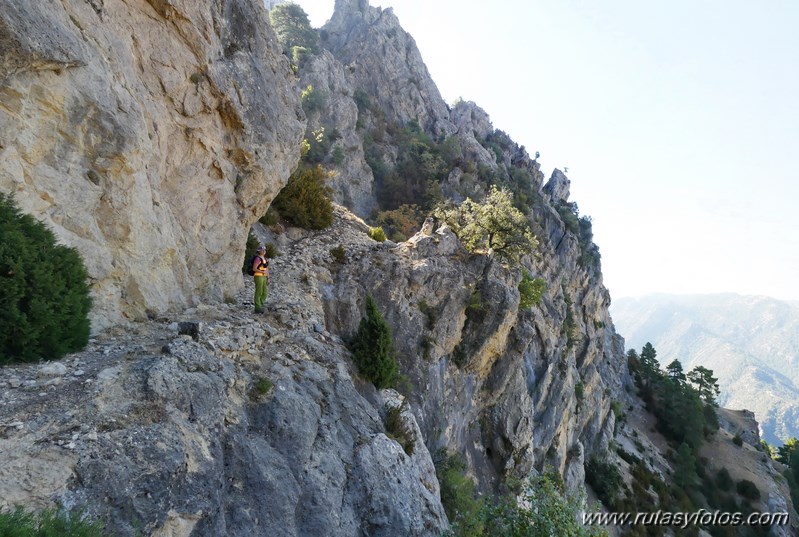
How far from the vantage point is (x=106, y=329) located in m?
9.34

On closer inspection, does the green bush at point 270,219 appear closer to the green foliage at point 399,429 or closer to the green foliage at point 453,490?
the green foliage at point 399,429

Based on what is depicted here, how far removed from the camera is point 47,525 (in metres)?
4.65

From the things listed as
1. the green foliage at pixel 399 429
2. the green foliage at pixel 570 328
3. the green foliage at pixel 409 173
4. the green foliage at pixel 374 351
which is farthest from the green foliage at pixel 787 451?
the green foliage at pixel 374 351

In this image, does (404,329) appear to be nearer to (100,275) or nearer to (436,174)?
(100,275)

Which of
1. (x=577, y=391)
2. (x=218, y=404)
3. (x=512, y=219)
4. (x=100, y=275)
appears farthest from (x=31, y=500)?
(x=577, y=391)

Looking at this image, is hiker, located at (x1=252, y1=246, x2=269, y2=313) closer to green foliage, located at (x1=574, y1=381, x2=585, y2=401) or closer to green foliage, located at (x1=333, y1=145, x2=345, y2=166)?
green foliage, located at (x1=333, y1=145, x2=345, y2=166)

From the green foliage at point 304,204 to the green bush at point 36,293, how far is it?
46.6 feet

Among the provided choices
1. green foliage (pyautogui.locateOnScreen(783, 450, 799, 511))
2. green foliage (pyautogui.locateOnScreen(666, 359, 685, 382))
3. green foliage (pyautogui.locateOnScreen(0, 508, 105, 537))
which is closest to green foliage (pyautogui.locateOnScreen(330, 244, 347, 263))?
green foliage (pyautogui.locateOnScreen(0, 508, 105, 537))

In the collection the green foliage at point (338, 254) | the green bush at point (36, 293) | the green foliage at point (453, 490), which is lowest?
the green foliage at point (453, 490)

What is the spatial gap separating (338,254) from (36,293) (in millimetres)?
13458

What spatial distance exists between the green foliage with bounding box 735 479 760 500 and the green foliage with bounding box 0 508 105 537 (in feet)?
229

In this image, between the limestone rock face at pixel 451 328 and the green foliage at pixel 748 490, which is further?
the green foliage at pixel 748 490

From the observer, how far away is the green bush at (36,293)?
690cm

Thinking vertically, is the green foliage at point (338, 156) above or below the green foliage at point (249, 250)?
above
